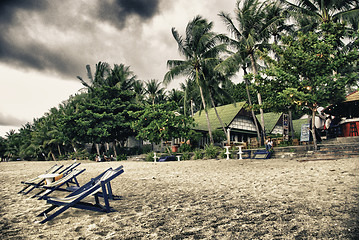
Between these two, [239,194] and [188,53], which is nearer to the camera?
[239,194]

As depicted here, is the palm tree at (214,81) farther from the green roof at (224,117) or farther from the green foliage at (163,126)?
the green foliage at (163,126)

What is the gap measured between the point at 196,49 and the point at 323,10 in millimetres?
10721

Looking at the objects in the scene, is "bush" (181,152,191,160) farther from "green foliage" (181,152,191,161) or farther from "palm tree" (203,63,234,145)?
"palm tree" (203,63,234,145)

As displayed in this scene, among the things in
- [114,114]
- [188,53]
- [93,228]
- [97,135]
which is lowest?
[93,228]

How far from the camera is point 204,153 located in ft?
55.9

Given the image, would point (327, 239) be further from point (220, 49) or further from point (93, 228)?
point (220, 49)

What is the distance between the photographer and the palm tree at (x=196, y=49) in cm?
1916

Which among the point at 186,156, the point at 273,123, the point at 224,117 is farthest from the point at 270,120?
the point at 186,156

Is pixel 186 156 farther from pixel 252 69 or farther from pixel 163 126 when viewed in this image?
pixel 252 69

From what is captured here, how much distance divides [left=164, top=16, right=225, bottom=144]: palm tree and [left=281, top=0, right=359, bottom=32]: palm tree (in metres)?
7.17

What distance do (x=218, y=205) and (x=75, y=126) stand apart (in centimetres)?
2496

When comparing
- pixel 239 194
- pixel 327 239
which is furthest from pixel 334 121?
pixel 327 239

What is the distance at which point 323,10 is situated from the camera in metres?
17.4

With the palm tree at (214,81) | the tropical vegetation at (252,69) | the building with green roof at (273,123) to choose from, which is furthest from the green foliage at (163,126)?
the building with green roof at (273,123)
